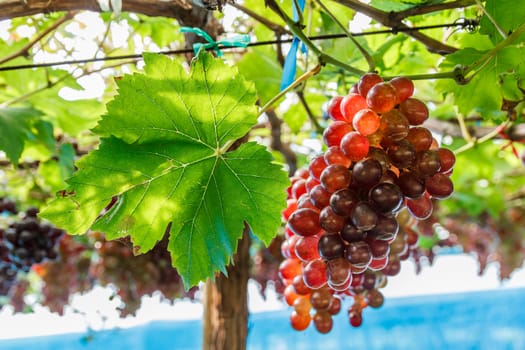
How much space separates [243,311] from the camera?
3.68 feet

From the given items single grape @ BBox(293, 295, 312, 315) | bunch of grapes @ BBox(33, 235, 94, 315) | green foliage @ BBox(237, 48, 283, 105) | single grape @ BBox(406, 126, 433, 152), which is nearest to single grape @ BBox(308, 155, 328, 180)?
single grape @ BBox(406, 126, 433, 152)

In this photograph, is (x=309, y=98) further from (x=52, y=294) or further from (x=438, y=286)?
(x=438, y=286)

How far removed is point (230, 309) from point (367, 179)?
610 millimetres

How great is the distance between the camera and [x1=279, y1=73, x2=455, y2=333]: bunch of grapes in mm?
598

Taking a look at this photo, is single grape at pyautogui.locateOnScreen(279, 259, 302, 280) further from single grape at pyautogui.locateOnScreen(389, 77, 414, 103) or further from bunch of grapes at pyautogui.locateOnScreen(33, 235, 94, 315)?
bunch of grapes at pyautogui.locateOnScreen(33, 235, 94, 315)

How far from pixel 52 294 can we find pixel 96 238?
0.40 m

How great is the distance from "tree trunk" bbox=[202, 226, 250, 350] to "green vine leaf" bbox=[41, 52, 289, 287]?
44cm

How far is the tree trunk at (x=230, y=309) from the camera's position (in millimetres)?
1103

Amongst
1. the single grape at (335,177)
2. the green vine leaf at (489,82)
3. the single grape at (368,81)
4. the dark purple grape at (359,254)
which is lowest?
the dark purple grape at (359,254)

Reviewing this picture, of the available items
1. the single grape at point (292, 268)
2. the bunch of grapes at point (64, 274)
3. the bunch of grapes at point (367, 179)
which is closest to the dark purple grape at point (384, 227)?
the bunch of grapes at point (367, 179)

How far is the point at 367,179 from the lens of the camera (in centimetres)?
59

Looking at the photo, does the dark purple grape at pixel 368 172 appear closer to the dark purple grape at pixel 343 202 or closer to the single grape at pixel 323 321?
the dark purple grape at pixel 343 202

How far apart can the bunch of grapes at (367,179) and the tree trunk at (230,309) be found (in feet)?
1.51

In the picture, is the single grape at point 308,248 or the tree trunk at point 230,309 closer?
the single grape at point 308,248
